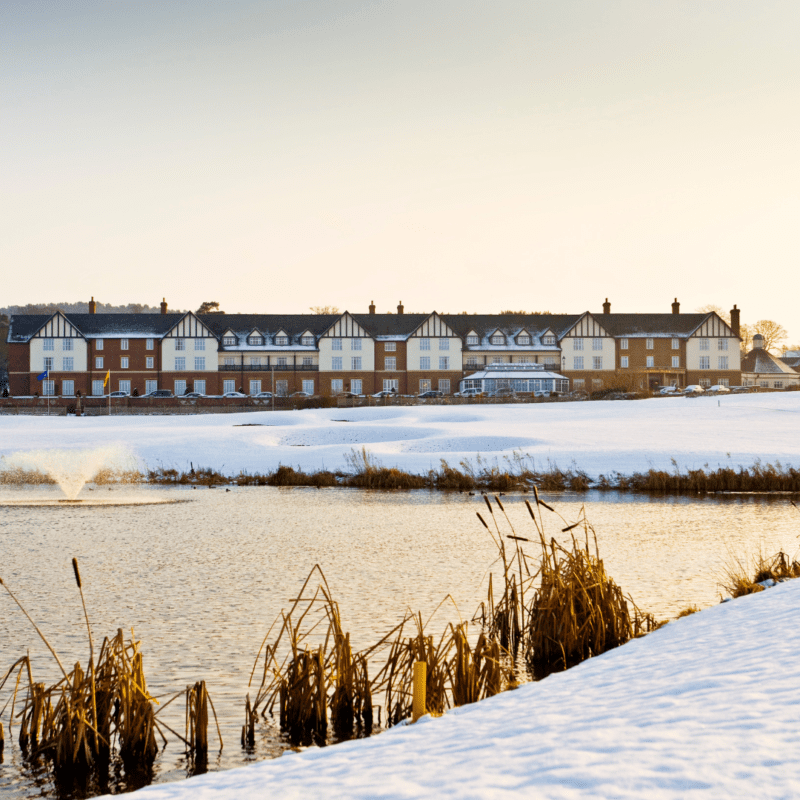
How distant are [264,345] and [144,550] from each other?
238 ft

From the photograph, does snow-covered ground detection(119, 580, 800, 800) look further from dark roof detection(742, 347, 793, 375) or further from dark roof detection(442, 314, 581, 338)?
dark roof detection(742, 347, 793, 375)

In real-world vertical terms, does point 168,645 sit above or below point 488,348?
below

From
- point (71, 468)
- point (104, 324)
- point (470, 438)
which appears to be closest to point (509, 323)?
point (104, 324)

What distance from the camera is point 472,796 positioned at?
376cm

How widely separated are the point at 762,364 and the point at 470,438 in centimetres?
8491

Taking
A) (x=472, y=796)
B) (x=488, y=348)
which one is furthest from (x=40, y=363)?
(x=472, y=796)

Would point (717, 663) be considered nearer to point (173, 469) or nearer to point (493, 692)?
point (493, 692)

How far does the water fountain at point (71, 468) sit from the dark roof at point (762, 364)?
91.9 meters

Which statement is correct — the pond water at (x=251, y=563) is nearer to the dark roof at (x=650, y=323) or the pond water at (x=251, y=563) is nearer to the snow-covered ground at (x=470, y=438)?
the snow-covered ground at (x=470, y=438)

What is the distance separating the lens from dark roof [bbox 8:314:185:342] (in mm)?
85750

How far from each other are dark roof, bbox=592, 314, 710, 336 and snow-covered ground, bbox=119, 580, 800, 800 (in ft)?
280

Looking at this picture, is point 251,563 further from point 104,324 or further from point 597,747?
point 104,324

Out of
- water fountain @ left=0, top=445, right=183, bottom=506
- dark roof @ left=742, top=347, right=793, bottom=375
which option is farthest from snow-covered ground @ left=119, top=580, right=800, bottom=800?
dark roof @ left=742, top=347, right=793, bottom=375

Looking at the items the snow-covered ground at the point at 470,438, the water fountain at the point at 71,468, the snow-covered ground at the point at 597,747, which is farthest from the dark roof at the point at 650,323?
the snow-covered ground at the point at 597,747
